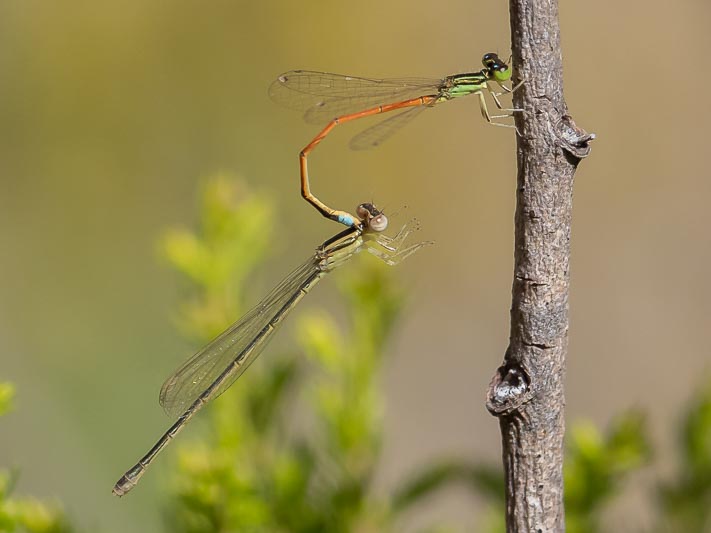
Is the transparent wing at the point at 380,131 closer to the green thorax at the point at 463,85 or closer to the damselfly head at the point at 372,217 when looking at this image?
the green thorax at the point at 463,85

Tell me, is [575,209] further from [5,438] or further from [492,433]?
[5,438]

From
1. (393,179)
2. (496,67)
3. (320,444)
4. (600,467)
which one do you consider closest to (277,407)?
(320,444)

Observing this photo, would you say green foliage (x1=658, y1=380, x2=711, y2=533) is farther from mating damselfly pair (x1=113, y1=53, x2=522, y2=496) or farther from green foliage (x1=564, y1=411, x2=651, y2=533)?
mating damselfly pair (x1=113, y1=53, x2=522, y2=496)

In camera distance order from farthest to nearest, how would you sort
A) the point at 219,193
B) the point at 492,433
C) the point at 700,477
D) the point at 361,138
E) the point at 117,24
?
the point at 492,433
the point at 117,24
the point at 361,138
the point at 219,193
the point at 700,477

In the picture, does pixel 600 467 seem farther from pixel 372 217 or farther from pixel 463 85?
pixel 463 85

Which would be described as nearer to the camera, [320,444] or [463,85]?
[320,444]

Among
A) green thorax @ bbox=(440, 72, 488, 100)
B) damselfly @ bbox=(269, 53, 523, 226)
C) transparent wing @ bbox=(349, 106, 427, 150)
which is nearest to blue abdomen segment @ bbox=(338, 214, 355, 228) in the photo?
damselfly @ bbox=(269, 53, 523, 226)

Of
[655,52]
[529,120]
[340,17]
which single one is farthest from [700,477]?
[340,17]
